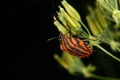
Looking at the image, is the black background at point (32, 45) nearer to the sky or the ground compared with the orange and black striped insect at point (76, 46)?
nearer to the sky

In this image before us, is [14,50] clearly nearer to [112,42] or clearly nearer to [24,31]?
[24,31]

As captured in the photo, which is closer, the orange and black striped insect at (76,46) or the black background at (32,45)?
the orange and black striped insect at (76,46)

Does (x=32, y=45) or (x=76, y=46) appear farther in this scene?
(x=32, y=45)

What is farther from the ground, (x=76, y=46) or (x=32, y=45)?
(x=32, y=45)

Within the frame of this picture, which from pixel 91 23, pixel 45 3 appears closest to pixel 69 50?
pixel 91 23
